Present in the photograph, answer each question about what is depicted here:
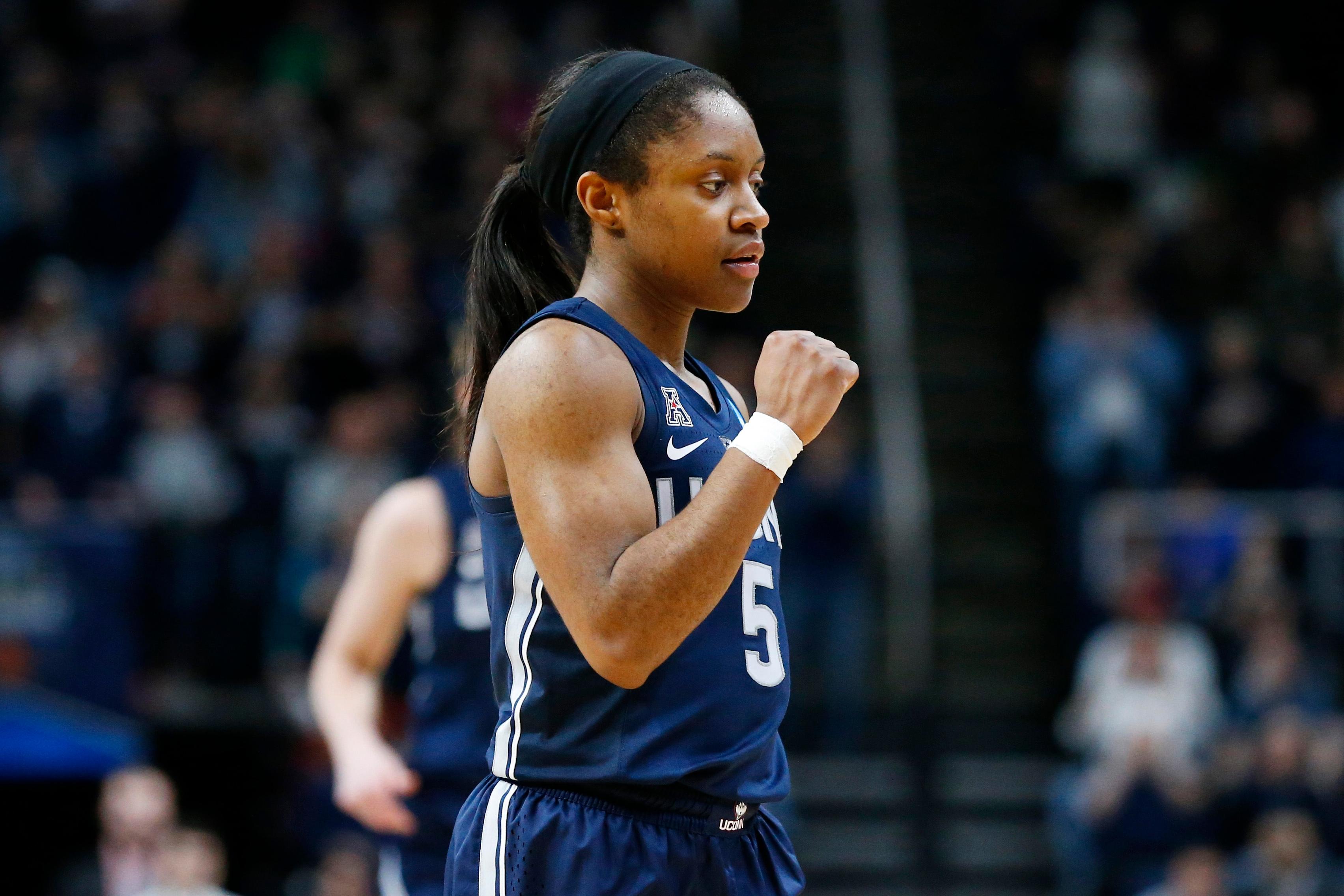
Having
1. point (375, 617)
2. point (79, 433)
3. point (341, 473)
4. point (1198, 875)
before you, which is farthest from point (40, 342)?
point (1198, 875)

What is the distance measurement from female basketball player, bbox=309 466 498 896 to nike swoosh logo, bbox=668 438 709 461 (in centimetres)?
165

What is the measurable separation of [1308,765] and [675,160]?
22.6ft

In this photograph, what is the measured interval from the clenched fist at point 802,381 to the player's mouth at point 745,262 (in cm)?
14

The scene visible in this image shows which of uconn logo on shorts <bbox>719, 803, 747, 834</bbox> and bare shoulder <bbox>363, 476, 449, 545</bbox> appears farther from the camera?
bare shoulder <bbox>363, 476, 449, 545</bbox>

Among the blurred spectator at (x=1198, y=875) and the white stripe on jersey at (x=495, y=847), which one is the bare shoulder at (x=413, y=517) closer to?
the white stripe on jersey at (x=495, y=847)

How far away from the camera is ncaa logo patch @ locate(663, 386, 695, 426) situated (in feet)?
9.11

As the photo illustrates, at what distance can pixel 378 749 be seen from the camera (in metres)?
4.39

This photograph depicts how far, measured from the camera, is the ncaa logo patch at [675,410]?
2775 mm

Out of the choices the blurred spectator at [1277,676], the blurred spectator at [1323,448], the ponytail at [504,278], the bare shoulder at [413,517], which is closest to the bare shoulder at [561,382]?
the ponytail at [504,278]

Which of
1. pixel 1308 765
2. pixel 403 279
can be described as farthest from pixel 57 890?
pixel 1308 765

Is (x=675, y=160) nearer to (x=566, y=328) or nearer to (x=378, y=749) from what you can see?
(x=566, y=328)

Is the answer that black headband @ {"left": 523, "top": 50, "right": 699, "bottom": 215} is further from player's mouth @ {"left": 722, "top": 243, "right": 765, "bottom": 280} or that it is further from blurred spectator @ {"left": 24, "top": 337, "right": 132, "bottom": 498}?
blurred spectator @ {"left": 24, "top": 337, "right": 132, "bottom": 498}

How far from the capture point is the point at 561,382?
103 inches

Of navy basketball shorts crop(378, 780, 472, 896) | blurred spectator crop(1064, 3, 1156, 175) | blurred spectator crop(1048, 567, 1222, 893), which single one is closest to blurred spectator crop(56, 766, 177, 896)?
navy basketball shorts crop(378, 780, 472, 896)
